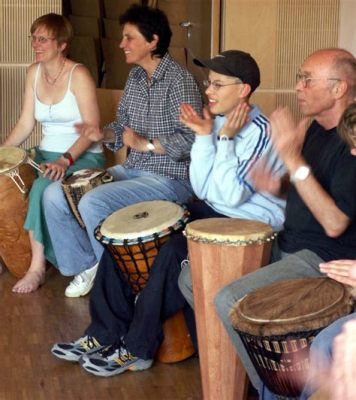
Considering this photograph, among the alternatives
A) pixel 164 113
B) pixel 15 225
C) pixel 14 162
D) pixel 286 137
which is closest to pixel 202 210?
pixel 164 113

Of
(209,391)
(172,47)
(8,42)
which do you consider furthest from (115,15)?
(209,391)

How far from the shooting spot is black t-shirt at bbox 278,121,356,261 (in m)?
2.88

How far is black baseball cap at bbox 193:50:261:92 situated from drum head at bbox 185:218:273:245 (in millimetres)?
647

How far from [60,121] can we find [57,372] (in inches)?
63.1

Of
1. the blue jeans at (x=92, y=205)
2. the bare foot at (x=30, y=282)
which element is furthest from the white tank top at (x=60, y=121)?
the bare foot at (x=30, y=282)

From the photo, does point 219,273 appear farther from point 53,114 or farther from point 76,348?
point 53,114

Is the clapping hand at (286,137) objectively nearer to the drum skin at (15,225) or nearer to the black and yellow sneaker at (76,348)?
the black and yellow sneaker at (76,348)

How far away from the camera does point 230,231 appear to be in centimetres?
304

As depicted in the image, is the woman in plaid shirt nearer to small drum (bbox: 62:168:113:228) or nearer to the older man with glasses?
Answer: small drum (bbox: 62:168:113:228)

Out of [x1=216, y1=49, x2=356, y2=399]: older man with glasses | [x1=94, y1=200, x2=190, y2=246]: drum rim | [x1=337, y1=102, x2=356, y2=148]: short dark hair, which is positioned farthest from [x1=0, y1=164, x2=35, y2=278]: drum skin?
[x1=337, y1=102, x2=356, y2=148]: short dark hair

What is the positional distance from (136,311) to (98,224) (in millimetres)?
494

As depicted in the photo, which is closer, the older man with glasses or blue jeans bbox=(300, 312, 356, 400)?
blue jeans bbox=(300, 312, 356, 400)

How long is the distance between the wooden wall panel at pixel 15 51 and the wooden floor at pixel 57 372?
4.60ft

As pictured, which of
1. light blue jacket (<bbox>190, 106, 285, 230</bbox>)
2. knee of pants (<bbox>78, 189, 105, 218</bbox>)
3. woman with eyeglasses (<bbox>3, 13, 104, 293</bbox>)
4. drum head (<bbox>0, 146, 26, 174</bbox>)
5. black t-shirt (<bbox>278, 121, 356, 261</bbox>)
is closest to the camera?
black t-shirt (<bbox>278, 121, 356, 261</bbox>)
